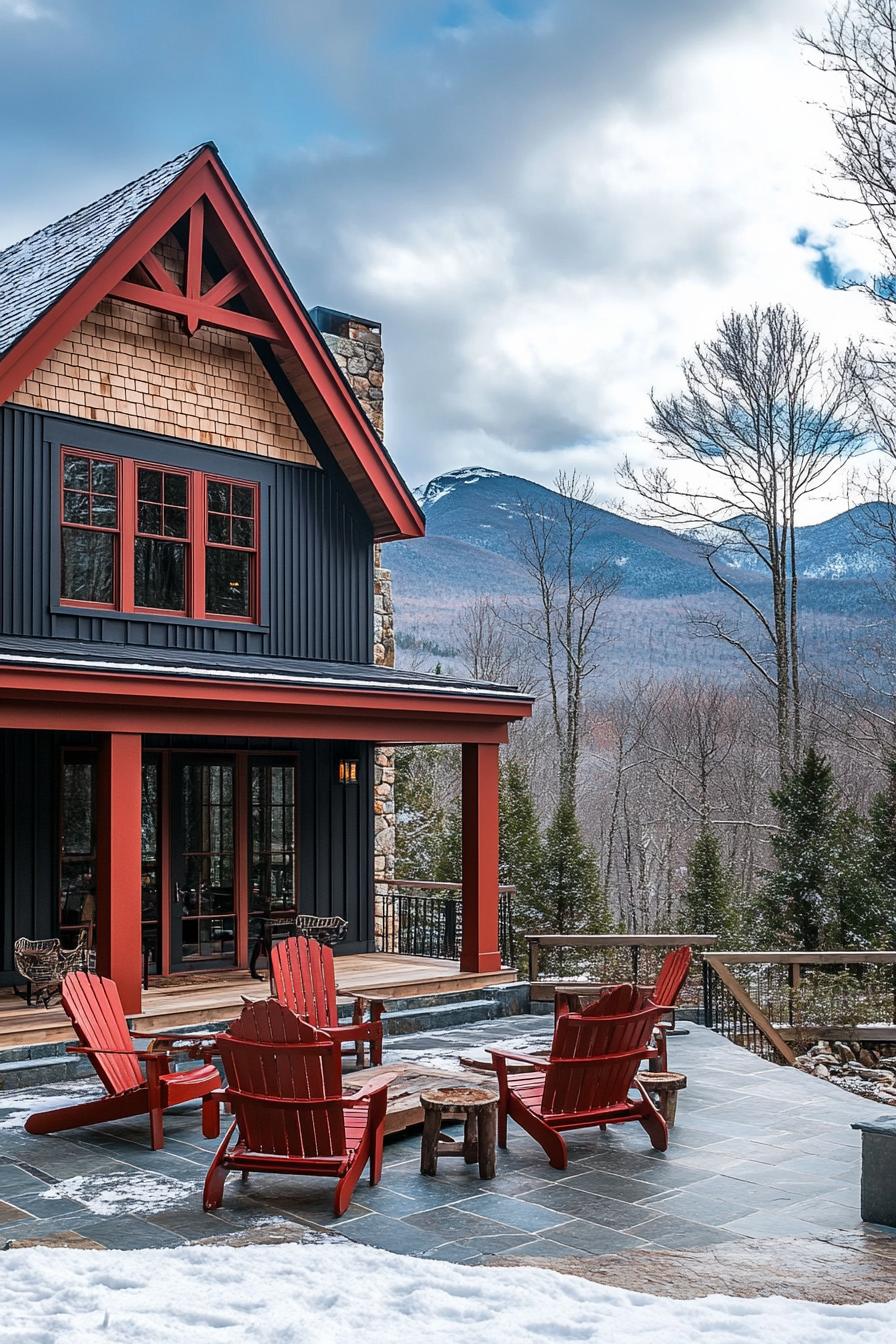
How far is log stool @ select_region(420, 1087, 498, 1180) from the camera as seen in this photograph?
6.84m

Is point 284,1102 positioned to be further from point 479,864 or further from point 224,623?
point 224,623

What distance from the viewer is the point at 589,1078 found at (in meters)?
7.20

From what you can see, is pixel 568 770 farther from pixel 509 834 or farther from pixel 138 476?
pixel 138 476

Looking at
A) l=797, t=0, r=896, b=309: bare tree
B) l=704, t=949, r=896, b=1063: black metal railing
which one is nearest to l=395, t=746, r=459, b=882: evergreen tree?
l=704, t=949, r=896, b=1063: black metal railing

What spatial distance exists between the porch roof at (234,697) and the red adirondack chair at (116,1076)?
2.61 metres

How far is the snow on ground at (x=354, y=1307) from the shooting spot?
4.51 m

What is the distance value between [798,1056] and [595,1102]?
753 cm

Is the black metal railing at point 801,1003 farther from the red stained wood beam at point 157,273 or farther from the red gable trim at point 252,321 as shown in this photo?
the red stained wood beam at point 157,273

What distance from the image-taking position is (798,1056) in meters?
14.0

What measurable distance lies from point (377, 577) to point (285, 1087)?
1206 cm

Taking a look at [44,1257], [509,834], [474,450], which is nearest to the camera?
[44,1257]

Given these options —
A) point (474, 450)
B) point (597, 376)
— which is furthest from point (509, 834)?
point (474, 450)

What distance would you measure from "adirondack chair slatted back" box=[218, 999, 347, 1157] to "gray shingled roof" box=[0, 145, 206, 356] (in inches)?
284

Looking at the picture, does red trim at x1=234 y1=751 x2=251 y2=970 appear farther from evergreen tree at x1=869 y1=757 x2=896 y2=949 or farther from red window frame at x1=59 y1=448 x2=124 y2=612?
evergreen tree at x1=869 y1=757 x2=896 y2=949
